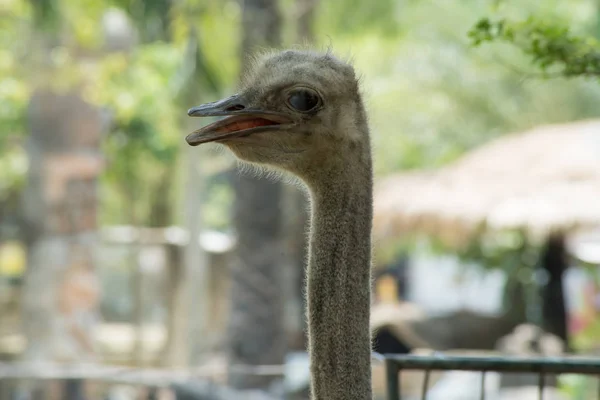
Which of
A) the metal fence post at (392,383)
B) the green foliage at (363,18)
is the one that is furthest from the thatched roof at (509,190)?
the metal fence post at (392,383)

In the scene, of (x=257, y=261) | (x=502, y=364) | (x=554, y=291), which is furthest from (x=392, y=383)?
(x=554, y=291)

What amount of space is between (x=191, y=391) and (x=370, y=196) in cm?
326

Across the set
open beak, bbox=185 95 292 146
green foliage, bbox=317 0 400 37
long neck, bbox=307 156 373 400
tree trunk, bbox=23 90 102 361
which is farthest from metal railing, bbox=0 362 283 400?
green foliage, bbox=317 0 400 37

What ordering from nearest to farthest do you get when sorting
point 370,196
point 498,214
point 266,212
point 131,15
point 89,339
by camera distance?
point 370,196
point 266,212
point 131,15
point 498,214
point 89,339

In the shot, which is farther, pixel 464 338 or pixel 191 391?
pixel 464 338

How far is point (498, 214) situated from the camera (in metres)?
11.0

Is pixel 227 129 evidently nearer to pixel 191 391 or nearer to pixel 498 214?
pixel 191 391

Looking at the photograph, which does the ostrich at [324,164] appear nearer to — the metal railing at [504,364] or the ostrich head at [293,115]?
the ostrich head at [293,115]

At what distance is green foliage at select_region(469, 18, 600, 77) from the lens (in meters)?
2.79

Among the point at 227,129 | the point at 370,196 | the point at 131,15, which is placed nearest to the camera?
the point at 227,129

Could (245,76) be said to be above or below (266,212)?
below

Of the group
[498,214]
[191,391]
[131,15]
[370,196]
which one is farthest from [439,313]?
[370,196]

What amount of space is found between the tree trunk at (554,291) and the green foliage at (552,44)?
31.6ft

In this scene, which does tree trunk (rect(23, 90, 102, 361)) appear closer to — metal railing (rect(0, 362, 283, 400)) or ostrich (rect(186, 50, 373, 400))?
metal railing (rect(0, 362, 283, 400))
